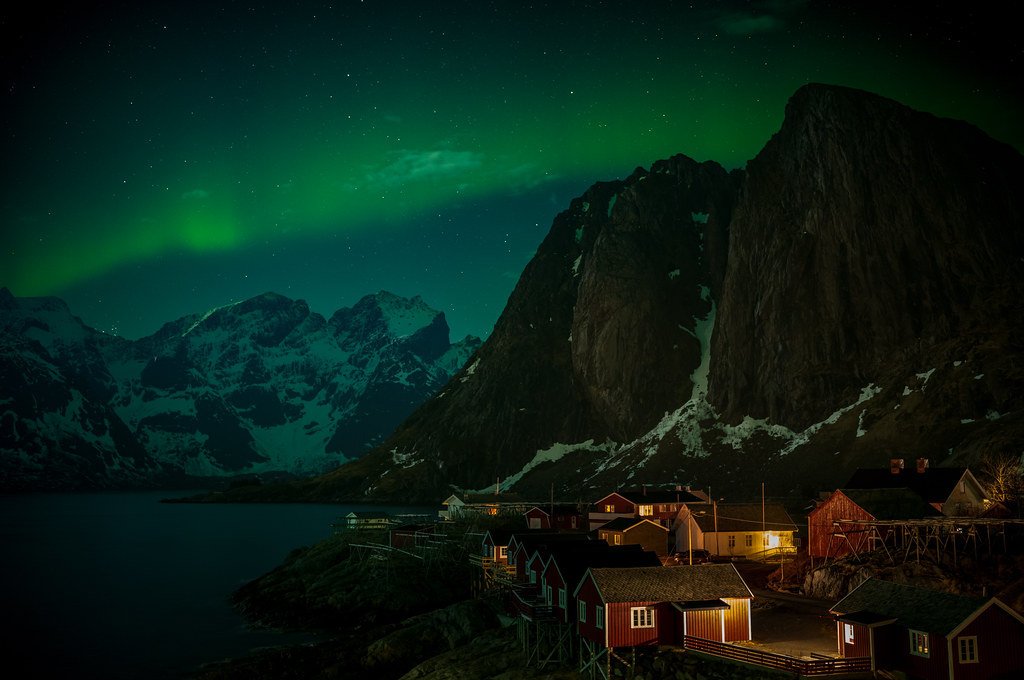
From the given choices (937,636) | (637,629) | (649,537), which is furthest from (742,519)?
(937,636)

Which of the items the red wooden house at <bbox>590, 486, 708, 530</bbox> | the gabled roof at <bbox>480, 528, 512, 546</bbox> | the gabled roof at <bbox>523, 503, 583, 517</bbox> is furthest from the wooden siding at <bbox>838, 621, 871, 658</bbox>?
the gabled roof at <bbox>523, 503, 583, 517</bbox>

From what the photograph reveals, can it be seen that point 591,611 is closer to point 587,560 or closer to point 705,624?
point 587,560

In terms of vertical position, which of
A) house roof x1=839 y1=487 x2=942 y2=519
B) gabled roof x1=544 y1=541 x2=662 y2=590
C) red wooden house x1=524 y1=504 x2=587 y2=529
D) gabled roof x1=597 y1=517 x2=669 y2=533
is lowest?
red wooden house x1=524 y1=504 x2=587 y2=529

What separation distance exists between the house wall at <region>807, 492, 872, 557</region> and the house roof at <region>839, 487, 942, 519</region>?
2.01ft

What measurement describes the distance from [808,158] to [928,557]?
470ft

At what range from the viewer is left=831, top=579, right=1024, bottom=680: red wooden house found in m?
33.4

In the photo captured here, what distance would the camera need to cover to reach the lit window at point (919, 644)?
34188 millimetres

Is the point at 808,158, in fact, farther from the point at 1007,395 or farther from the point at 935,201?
the point at 1007,395

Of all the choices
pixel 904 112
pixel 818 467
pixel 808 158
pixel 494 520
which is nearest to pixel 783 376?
pixel 818 467

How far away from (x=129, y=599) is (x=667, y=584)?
69.4 m

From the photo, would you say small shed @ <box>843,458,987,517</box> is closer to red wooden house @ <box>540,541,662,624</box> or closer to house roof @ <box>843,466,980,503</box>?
house roof @ <box>843,466,980,503</box>

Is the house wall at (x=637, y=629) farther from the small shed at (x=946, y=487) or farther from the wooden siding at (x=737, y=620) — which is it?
the small shed at (x=946, y=487)

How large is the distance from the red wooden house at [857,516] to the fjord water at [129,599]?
138 feet

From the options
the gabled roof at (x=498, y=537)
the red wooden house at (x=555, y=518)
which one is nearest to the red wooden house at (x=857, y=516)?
the gabled roof at (x=498, y=537)
